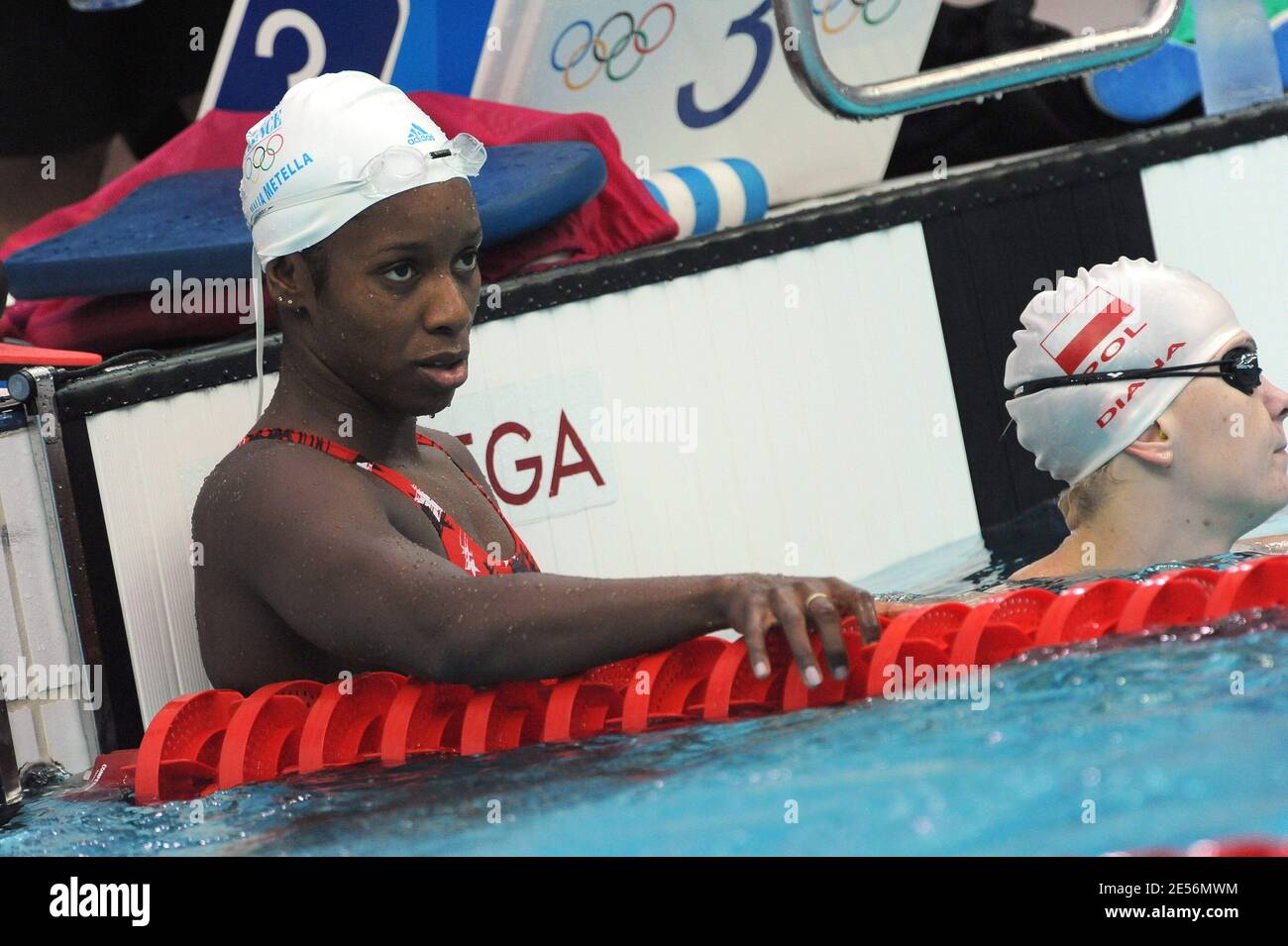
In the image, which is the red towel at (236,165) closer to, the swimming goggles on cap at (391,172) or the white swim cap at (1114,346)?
the swimming goggles on cap at (391,172)

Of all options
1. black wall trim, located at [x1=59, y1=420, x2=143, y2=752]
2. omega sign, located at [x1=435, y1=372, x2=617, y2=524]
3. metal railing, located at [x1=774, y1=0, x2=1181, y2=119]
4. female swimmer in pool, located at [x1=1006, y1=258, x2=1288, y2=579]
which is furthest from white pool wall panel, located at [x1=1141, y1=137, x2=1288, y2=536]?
black wall trim, located at [x1=59, y1=420, x2=143, y2=752]

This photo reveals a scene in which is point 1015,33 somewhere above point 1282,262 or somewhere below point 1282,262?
above

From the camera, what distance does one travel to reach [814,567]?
369 centimetres

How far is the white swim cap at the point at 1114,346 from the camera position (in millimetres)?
2938

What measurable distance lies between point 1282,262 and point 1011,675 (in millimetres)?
2332

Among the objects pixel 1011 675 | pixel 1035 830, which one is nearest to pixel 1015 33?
pixel 1011 675

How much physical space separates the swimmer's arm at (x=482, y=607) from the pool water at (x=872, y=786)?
0.12 metres

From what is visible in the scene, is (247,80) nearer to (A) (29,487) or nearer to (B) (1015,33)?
(A) (29,487)

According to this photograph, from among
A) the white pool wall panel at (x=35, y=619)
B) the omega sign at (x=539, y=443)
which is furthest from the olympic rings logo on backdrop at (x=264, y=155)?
the omega sign at (x=539, y=443)

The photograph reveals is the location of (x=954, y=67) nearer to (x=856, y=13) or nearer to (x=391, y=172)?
(x=391, y=172)

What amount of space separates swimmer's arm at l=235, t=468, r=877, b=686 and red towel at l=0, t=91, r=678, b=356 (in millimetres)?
1103

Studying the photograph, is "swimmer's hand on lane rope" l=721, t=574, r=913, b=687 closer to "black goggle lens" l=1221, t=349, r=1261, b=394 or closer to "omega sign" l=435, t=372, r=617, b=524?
"black goggle lens" l=1221, t=349, r=1261, b=394

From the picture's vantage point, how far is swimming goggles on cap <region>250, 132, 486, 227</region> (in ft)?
8.13

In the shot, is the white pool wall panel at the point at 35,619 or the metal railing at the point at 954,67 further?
the metal railing at the point at 954,67
